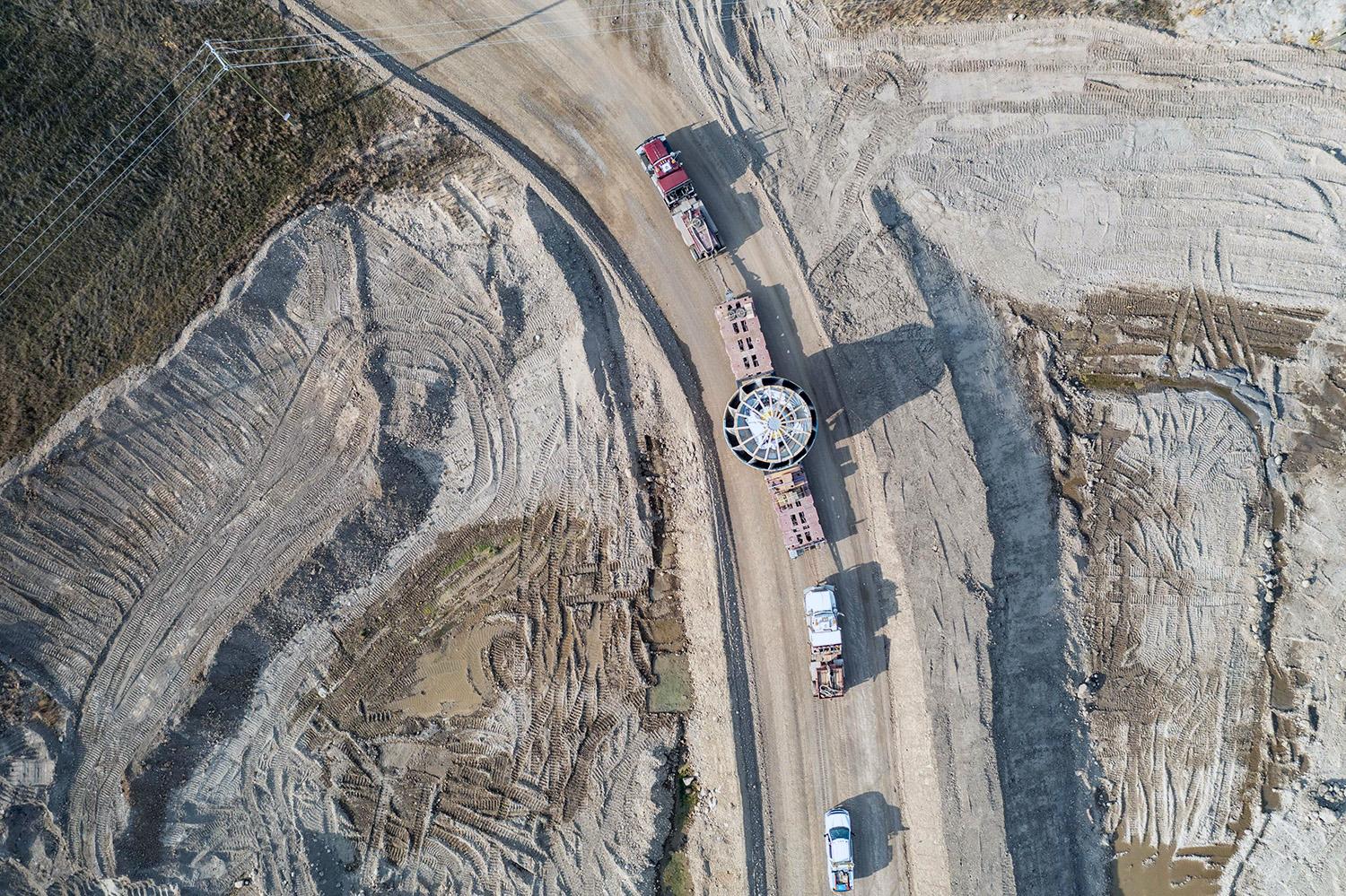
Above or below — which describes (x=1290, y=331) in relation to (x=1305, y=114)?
below

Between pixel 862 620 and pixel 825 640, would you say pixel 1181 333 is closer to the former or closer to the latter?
pixel 862 620

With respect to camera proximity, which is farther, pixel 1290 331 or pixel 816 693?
pixel 1290 331

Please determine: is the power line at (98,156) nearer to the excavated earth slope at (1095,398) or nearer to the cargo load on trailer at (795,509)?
the excavated earth slope at (1095,398)

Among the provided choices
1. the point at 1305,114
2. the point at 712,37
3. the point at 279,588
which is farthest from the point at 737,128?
the point at 279,588

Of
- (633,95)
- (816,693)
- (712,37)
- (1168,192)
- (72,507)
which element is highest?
(712,37)

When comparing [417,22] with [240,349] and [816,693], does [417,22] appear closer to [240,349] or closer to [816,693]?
[240,349]

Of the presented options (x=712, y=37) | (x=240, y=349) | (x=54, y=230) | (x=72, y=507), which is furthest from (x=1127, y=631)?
(x=54, y=230)

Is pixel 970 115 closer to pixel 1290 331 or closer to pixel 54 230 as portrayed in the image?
pixel 1290 331
